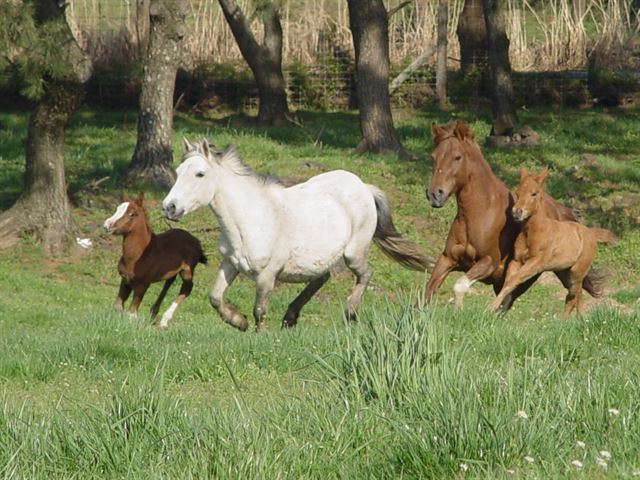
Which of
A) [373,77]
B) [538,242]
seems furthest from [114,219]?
[373,77]

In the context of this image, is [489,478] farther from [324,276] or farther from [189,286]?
[189,286]

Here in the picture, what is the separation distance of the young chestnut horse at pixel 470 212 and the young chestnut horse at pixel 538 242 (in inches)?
9.1

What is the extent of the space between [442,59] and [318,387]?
20730 millimetres

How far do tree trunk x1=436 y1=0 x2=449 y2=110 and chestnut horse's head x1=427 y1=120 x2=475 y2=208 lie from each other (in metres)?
15.7

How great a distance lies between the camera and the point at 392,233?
47.3ft

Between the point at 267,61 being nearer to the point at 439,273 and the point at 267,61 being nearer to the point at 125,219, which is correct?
the point at 125,219

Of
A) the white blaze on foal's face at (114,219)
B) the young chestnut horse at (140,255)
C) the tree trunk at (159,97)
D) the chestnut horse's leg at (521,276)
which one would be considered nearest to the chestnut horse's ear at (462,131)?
the chestnut horse's leg at (521,276)

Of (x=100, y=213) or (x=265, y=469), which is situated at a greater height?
(x=265, y=469)

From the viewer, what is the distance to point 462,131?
12.0 metres

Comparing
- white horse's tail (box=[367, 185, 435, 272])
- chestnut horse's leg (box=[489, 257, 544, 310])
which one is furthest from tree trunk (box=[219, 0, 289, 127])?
chestnut horse's leg (box=[489, 257, 544, 310])

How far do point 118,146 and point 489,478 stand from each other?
18.7 meters

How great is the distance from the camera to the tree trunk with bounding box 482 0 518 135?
2438 cm

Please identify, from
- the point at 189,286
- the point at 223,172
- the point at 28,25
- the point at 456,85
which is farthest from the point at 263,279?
the point at 456,85

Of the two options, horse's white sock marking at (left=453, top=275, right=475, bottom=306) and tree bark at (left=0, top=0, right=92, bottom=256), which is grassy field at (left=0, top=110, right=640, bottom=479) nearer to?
→ tree bark at (left=0, top=0, right=92, bottom=256)
